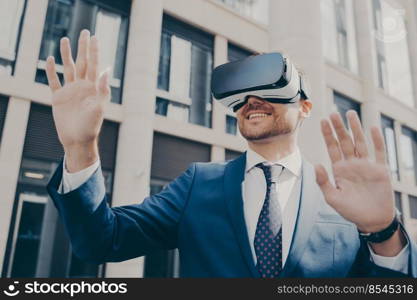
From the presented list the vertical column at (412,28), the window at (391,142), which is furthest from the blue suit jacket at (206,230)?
the vertical column at (412,28)

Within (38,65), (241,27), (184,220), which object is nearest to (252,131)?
(184,220)

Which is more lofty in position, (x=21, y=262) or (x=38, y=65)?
(x=38, y=65)

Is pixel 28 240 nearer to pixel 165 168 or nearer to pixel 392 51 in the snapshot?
pixel 165 168

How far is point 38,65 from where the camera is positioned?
707 cm

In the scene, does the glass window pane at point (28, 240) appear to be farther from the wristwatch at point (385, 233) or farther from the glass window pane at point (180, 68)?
the wristwatch at point (385, 233)

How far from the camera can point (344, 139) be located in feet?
4.43

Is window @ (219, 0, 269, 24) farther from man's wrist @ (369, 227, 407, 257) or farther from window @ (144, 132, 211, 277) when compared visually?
man's wrist @ (369, 227, 407, 257)

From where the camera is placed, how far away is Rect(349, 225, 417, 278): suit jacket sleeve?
1299 millimetres

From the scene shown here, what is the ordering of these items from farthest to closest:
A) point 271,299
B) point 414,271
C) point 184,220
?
point 184,220
point 271,299
point 414,271

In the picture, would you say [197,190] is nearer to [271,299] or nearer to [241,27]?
[271,299]

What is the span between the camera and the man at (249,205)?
131 cm

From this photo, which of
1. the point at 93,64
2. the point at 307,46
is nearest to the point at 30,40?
the point at 307,46

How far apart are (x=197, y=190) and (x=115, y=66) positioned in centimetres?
710

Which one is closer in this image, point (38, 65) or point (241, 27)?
point (38, 65)
